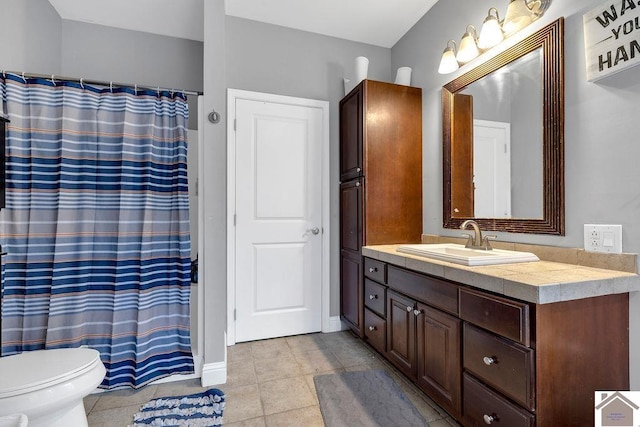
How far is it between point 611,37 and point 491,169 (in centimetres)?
80

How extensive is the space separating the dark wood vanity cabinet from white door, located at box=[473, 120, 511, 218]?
68 centimetres

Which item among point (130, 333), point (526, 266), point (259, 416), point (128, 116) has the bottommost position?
point (259, 416)

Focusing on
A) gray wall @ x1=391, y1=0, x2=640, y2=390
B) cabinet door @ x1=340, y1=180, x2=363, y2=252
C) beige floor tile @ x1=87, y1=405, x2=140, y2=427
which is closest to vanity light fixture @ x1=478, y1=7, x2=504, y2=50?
gray wall @ x1=391, y1=0, x2=640, y2=390

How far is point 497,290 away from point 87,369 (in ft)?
5.52

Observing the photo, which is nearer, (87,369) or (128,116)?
(87,369)

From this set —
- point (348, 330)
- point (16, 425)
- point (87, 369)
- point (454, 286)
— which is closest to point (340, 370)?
point (348, 330)

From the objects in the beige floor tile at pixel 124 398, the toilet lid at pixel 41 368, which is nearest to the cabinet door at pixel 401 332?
the beige floor tile at pixel 124 398

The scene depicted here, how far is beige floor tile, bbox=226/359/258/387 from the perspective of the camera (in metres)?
1.96

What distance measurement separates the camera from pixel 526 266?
1.42 meters

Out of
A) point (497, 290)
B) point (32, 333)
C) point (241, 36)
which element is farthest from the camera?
point (241, 36)

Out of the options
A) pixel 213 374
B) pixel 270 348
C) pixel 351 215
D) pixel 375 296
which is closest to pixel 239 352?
pixel 270 348

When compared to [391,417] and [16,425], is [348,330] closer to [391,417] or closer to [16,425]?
[391,417]

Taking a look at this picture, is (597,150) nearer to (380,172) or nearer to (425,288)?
(425,288)

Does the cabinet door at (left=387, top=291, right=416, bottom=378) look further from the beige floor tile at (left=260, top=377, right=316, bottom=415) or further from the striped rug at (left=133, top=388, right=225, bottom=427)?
the striped rug at (left=133, top=388, right=225, bottom=427)
